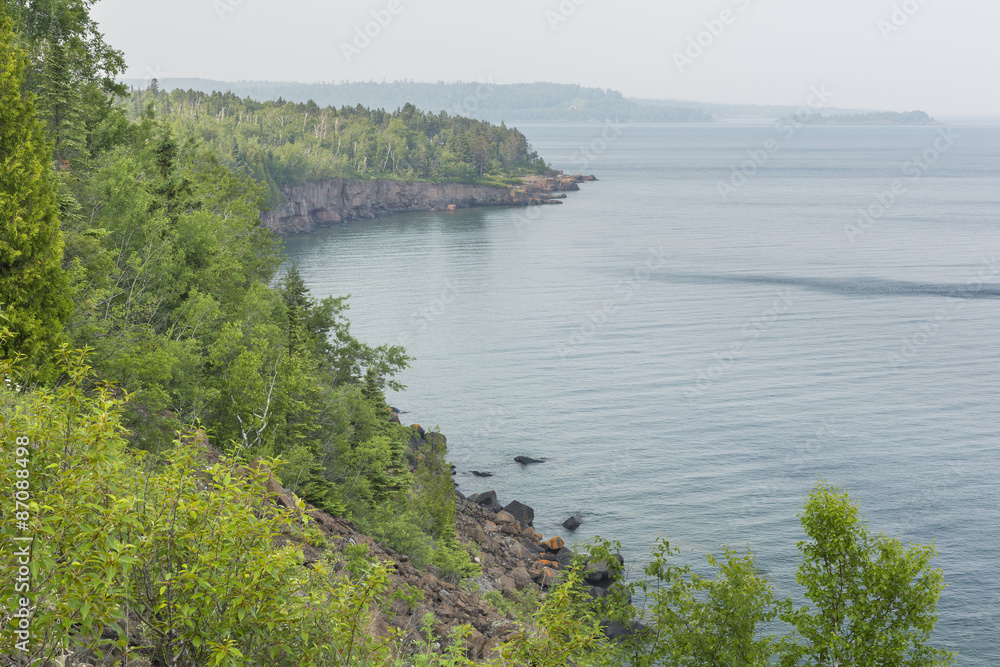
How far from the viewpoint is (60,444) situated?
8906 mm

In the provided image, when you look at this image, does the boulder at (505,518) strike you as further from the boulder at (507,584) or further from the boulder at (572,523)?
the boulder at (507,584)

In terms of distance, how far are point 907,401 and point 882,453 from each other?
10.9 m

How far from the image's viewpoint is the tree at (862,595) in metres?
17.4

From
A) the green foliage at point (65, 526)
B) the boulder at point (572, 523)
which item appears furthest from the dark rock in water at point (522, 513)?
the green foliage at point (65, 526)

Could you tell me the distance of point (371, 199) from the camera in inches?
7229

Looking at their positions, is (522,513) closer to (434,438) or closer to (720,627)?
(434,438)

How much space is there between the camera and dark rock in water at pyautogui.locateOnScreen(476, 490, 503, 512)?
46094 mm

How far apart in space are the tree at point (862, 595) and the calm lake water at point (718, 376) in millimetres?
17182

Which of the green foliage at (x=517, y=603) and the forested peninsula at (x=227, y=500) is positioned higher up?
the forested peninsula at (x=227, y=500)

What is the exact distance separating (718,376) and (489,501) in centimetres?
2785

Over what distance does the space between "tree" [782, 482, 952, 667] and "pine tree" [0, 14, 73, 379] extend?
20.6 metres

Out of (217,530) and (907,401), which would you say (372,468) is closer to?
(217,530)

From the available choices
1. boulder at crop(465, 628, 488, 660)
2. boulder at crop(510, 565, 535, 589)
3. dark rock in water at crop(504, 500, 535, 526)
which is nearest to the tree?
boulder at crop(465, 628, 488, 660)

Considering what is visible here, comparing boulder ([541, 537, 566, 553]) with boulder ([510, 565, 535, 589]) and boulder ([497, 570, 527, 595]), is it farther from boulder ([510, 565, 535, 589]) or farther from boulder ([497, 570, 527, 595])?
boulder ([497, 570, 527, 595])
